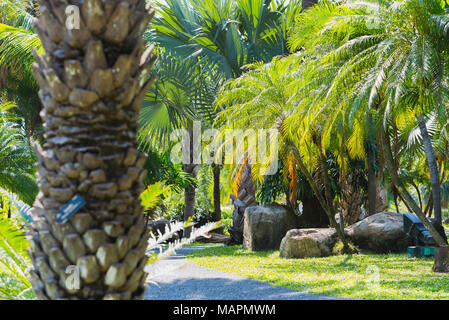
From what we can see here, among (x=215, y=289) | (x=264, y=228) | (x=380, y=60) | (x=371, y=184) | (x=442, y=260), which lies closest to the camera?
(x=215, y=289)

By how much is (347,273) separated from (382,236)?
11.3ft

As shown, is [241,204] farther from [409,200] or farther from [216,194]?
[409,200]

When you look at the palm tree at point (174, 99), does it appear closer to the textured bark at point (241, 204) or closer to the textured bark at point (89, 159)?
the textured bark at point (241, 204)

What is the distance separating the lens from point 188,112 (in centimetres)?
1458

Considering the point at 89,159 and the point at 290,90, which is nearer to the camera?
the point at 89,159

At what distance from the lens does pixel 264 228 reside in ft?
44.3

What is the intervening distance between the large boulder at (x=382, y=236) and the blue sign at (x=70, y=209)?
35.2 feet

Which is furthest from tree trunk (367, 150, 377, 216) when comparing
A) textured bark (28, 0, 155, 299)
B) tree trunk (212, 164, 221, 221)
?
textured bark (28, 0, 155, 299)

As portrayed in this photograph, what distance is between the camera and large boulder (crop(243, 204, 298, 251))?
44.2ft

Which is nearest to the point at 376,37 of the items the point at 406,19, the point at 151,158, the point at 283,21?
the point at 406,19

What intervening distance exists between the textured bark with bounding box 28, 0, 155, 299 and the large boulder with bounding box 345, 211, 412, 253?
10492 mm

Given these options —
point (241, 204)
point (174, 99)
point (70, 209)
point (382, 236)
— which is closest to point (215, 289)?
point (382, 236)
